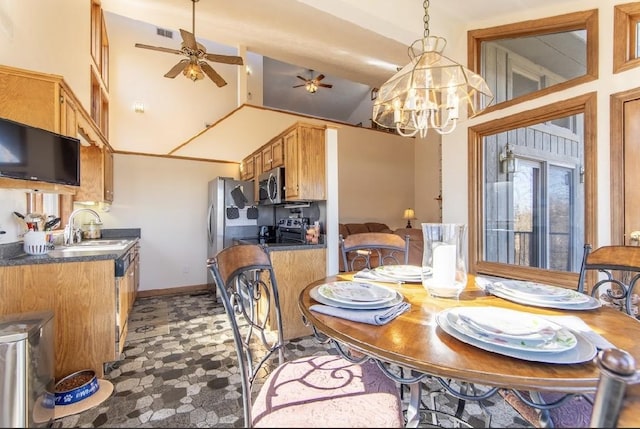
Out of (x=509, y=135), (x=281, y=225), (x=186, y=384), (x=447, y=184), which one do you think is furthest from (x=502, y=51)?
(x=186, y=384)

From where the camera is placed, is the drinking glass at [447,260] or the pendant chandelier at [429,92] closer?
the drinking glass at [447,260]

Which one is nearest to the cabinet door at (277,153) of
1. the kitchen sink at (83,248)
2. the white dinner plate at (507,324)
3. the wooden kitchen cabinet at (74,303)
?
the kitchen sink at (83,248)

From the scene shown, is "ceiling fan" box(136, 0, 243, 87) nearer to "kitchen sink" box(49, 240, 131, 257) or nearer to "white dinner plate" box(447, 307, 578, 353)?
"kitchen sink" box(49, 240, 131, 257)

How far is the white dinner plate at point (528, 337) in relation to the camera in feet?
2.50

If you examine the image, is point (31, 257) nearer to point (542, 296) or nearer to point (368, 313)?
point (368, 313)

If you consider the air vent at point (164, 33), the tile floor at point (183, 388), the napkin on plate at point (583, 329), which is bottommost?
the tile floor at point (183, 388)

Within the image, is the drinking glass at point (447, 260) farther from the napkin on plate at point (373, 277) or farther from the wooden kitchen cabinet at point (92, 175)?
the wooden kitchen cabinet at point (92, 175)

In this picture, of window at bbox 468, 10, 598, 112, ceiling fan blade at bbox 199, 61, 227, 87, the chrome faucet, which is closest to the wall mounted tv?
the chrome faucet

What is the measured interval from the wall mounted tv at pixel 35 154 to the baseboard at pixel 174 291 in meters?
2.66

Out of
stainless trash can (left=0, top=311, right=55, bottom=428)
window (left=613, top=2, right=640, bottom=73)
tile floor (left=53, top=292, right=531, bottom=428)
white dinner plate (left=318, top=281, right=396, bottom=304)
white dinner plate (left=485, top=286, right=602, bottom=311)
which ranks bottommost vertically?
tile floor (left=53, top=292, right=531, bottom=428)

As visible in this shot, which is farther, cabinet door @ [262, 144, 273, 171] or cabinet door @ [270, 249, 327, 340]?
cabinet door @ [262, 144, 273, 171]

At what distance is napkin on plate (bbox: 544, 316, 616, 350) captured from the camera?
2.70 feet

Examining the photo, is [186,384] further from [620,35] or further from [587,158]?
[620,35]

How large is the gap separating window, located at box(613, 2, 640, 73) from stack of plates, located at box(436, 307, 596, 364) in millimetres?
2510
